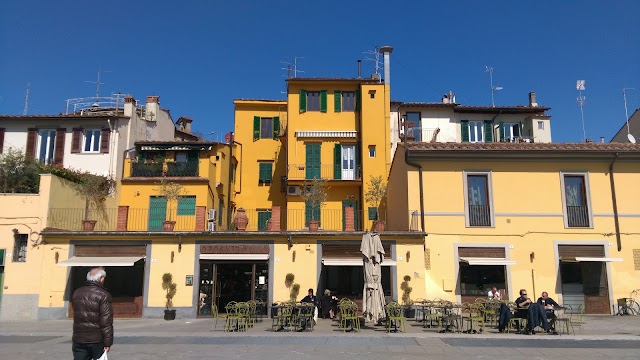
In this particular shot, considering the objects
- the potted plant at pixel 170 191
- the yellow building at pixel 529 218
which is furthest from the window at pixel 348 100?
the potted plant at pixel 170 191

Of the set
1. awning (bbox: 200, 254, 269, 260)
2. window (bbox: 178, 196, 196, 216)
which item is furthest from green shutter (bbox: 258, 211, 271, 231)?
awning (bbox: 200, 254, 269, 260)

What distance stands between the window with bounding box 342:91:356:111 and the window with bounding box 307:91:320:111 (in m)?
1.56

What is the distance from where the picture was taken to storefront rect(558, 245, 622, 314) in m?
19.1

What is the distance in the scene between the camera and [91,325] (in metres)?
5.95

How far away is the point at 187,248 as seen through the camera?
19016 millimetres

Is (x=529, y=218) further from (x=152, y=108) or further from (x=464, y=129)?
(x=152, y=108)

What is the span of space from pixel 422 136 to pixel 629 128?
40.8 feet

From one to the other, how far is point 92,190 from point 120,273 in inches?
222

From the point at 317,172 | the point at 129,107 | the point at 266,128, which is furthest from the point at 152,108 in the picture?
the point at 317,172

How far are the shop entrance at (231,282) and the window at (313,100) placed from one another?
13295mm

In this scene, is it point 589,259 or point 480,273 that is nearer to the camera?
point 589,259

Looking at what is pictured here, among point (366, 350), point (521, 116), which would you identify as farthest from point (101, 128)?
point (521, 116)

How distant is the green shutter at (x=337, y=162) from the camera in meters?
29.1

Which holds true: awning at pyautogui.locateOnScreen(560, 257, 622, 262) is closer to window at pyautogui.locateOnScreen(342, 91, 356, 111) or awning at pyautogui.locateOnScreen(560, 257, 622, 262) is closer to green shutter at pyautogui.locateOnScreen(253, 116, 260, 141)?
window at pyautogui.locateOnScreen(342, 91, 356, 111)
